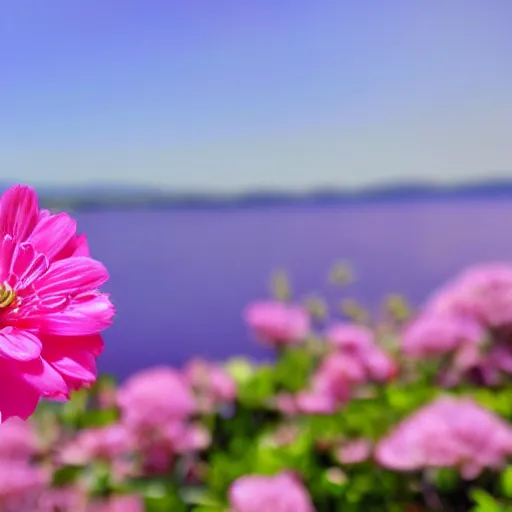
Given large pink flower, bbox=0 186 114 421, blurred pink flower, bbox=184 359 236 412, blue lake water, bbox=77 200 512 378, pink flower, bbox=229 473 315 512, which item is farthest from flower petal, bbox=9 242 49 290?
blue lake water, bbox=77 200 512 378

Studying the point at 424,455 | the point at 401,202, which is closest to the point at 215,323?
the point at 401,202

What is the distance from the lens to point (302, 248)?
148 centimetres

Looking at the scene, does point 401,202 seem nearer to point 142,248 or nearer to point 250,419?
point 142,248

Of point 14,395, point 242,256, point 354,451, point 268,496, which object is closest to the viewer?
point 14,395

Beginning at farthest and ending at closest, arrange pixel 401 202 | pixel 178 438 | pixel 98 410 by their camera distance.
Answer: pixel 401 202, pixel 98 410, pixel 178 438

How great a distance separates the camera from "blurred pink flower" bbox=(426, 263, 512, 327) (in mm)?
727

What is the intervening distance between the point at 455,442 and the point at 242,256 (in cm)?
100

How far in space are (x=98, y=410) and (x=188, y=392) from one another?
136mm

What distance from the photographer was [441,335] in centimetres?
69

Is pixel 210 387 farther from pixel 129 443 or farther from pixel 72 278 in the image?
pixel 72 278

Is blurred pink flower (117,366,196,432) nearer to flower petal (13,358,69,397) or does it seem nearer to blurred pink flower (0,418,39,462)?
blurred pink flower (0,418,39,462)

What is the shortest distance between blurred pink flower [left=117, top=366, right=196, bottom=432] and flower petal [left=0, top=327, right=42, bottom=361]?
1.59 ft

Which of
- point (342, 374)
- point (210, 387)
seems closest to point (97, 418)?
point (210, 387)

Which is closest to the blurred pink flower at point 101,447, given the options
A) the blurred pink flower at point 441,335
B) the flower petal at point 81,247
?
the blurred pink flower at point 441,335
